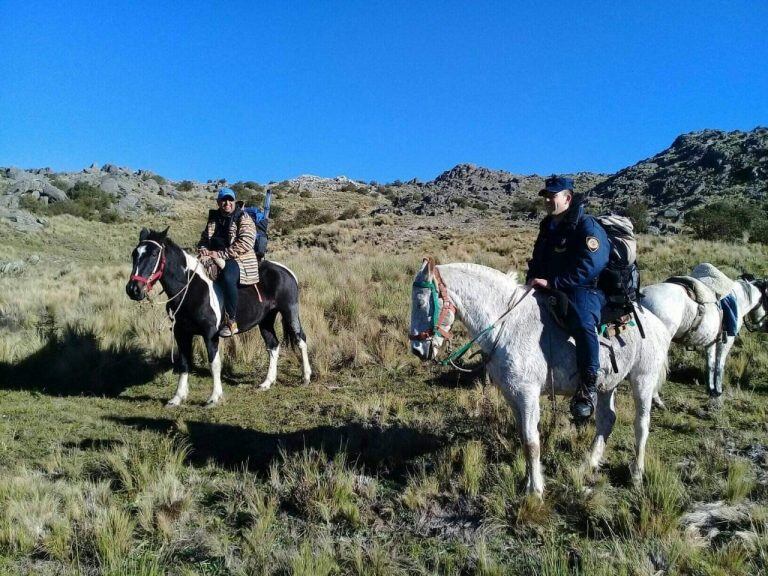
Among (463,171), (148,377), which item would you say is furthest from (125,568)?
(463,171)

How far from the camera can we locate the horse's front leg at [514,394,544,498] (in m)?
4.24

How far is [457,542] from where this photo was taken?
381cm

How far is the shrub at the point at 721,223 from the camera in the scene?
2902 cm

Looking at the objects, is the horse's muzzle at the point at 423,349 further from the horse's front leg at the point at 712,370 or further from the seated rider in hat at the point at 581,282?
the horse's front leg at the point at 712,370

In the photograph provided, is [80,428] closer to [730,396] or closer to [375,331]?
[375,331]

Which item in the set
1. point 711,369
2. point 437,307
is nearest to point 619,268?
point 437,307

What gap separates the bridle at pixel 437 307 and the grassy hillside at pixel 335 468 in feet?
5.02

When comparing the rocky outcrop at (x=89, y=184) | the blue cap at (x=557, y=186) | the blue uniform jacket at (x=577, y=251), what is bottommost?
the blue uniform jacket at (x=577, y=251)

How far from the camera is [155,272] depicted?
6.94 m

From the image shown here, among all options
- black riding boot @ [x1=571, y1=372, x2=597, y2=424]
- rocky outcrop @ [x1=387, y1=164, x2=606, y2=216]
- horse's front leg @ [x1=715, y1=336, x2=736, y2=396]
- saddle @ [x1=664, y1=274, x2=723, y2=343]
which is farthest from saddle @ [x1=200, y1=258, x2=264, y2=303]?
rocky outcrop @ [x1=387, y1=164, x2=606, y2=216]

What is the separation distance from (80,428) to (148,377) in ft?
8.22

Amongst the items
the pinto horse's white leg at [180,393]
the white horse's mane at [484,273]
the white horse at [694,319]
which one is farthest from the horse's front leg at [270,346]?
the white horse at [694,319]

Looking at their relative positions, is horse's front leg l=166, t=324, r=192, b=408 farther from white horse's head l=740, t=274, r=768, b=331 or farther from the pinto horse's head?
white horse's head l=740, t=274, r=768, b=331

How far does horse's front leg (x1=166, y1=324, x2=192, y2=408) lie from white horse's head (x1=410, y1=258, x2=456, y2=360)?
4.92m
